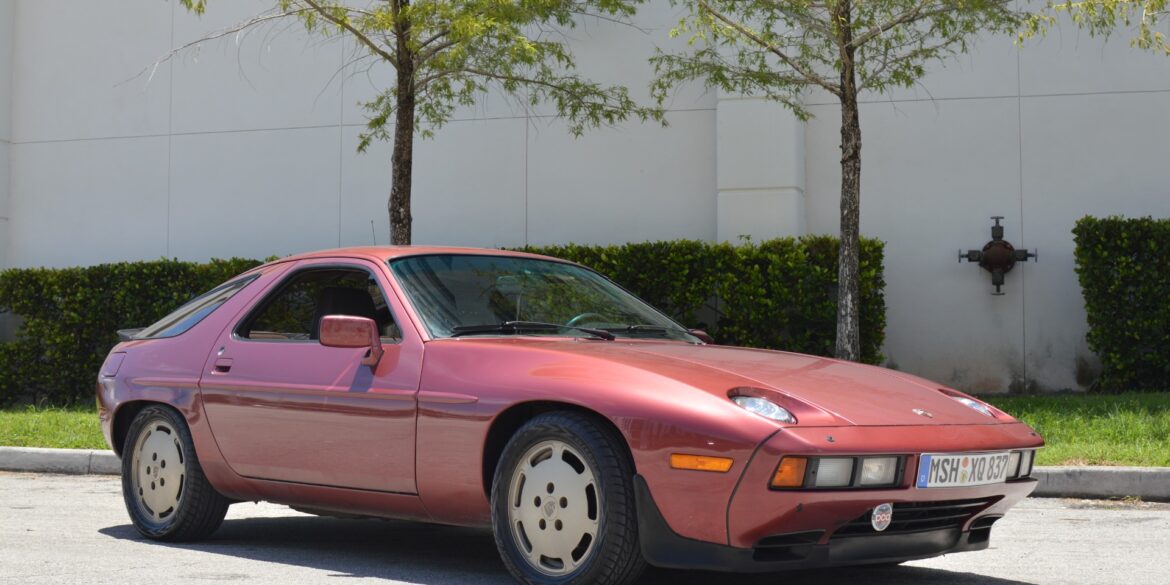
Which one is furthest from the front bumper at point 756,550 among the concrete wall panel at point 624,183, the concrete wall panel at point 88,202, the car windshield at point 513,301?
the concrete wall panel at point 88,202

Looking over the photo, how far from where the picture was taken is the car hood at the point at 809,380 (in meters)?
4.53

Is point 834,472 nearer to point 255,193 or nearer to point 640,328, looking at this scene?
point 640,328

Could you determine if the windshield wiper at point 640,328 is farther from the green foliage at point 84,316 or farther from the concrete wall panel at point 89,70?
the concrete wall panel at point 89,70

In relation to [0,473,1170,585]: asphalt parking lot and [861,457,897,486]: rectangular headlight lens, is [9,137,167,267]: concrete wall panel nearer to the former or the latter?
[0,473,1170,585]: asphalt parking lot

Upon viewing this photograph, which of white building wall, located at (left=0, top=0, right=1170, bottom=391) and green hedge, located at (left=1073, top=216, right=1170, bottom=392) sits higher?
white building wall, located at (left=0, top=0, right=1170, bottom=391)

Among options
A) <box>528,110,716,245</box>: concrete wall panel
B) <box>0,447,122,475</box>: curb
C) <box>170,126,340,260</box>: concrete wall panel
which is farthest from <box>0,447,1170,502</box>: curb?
<box>170,126,340,260</box>: concrete wall panel

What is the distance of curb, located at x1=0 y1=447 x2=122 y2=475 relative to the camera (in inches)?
398

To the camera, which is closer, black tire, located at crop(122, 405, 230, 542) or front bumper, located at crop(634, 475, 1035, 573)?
front bumper, located at crop(634, 475, 1035, 573)

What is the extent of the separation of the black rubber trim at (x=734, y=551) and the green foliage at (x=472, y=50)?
23.5ft

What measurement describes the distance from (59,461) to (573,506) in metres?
6.88

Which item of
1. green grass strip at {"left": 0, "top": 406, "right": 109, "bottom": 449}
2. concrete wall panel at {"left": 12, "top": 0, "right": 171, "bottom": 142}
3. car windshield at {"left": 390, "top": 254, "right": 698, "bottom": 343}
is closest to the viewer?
car windshield at {"left": 390, "top": 254, "right": 698, "bottom": 343}

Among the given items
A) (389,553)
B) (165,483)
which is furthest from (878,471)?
(165,483)

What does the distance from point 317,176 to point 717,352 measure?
10755 millimetres

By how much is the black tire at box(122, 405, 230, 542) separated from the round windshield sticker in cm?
308
